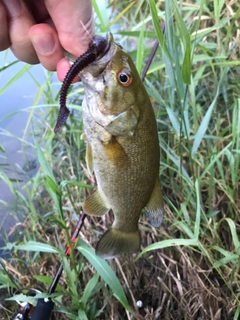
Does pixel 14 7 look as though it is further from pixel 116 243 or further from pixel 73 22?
pixel 116 243

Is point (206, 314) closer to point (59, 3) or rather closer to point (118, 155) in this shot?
point (118, 155)

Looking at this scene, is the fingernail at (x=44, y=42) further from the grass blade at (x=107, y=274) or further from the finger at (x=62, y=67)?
the grass blade at (x=107, y=274)

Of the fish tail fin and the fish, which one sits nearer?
the fish

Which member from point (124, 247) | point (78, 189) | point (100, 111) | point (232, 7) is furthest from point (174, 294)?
point (232, 7)

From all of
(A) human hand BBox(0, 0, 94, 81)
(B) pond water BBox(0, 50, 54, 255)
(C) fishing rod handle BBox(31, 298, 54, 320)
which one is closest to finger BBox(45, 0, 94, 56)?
(A) human hand BBox(0, 0, 94, 81)

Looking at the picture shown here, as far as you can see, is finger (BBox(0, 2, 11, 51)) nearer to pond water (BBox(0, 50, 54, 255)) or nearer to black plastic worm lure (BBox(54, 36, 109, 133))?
black plastic worm lure (BBox(54, 36, 109, 133))

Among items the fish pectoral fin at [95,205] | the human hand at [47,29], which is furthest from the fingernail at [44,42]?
the fish pectoral fin at [95,205]
